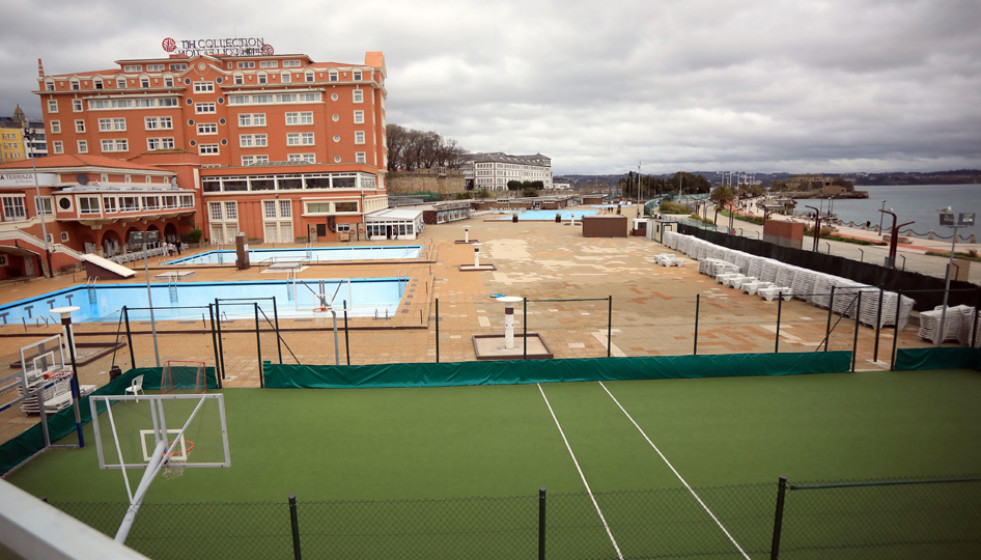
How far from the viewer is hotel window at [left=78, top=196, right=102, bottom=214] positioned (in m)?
38.1

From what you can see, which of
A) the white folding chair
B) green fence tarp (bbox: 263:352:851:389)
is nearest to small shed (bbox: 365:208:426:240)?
green fence tarp (bbox: 263:352:851:389)

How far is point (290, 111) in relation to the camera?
6206 centimetres

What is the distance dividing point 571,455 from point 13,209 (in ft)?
136

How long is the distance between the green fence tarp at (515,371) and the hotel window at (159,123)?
190 feet

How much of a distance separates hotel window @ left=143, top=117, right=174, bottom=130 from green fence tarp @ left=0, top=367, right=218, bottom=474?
56.4 metres

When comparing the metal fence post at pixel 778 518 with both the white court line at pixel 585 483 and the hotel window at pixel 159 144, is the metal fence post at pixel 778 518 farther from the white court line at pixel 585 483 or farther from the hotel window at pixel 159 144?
the hotel window at pixel 159 144

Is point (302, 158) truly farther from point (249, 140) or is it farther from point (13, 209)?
point (13, 209)

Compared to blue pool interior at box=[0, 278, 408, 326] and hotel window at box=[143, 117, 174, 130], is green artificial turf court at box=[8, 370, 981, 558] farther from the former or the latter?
hotel window at box=[143, 117, 174, 130]

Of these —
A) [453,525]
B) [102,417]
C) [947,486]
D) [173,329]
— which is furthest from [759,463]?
[173,329]

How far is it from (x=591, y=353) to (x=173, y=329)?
15360 mm

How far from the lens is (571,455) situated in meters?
11.4

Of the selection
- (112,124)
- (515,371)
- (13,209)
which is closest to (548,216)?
(112,124)

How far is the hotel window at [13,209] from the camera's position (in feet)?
116

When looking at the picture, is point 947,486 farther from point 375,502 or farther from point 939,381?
point 375,502
